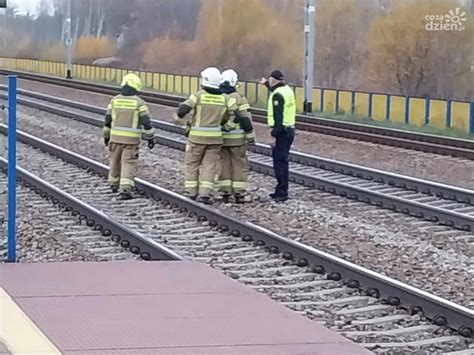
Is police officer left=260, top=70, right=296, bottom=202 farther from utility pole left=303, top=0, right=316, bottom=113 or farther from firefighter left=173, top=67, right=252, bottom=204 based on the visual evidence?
utility pole left=303, top=0, right=316, bottom=113

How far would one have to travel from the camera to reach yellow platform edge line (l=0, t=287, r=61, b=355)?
6.83 meters

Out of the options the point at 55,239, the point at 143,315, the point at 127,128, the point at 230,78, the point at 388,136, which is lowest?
the point at 55,239

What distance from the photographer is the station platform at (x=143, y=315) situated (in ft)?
23.3

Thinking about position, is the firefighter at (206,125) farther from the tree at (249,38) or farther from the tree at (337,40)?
the tree at (249,38)

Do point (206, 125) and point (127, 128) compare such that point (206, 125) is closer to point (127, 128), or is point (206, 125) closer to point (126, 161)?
point (127, 128)

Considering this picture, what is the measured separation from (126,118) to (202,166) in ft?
4.26

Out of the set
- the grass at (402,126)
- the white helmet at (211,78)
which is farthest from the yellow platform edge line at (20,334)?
the grass at (402,126)

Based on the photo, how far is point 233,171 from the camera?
15219mm

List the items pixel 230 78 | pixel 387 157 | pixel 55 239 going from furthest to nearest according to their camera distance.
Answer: pixel 387 157 → pixel 230 78 → pixel 55 239

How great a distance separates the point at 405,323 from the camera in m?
8.79

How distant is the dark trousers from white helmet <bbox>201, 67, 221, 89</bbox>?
1.24 metres

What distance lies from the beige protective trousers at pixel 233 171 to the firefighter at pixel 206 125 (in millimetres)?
284

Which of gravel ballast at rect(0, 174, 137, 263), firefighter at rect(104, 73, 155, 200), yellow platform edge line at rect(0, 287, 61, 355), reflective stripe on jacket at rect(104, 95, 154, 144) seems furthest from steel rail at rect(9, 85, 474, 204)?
yellow platform edge line at rect(0, 287, 61, 355)

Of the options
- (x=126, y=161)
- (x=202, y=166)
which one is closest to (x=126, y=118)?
(x=126, y=161)
